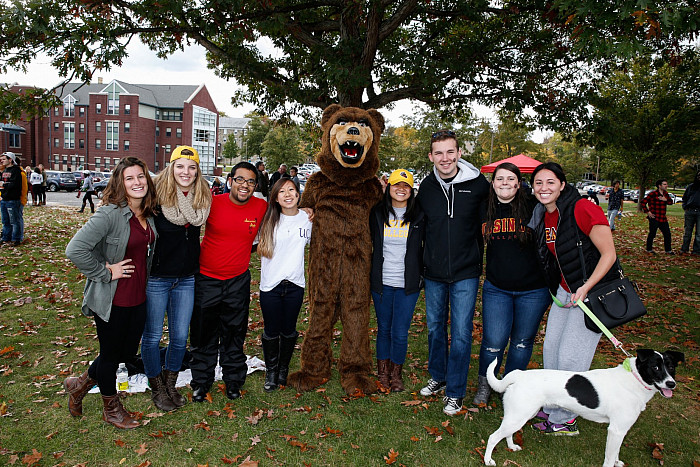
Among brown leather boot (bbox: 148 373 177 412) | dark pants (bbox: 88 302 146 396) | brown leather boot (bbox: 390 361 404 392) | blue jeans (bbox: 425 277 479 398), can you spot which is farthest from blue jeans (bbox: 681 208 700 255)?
dark pants (bbox: 88 302 146 396)

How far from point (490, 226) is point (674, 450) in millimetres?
2325

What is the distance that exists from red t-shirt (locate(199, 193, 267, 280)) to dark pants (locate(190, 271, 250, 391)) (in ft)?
0.31

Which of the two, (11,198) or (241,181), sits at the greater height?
(241,181)

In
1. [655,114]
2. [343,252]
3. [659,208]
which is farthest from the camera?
[655,114]

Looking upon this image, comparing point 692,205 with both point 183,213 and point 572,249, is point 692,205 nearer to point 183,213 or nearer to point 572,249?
point 572,249

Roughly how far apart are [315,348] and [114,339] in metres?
1.79

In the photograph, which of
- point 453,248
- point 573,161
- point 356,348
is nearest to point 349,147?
point 453,248

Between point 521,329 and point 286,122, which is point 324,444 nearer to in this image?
point 521,329

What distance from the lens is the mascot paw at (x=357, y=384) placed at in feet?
13.7

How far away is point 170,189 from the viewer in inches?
139

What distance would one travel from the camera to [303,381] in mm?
4246

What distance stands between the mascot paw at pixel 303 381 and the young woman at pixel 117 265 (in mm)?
1423

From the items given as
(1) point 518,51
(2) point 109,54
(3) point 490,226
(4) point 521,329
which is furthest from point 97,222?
(1) point 518,51

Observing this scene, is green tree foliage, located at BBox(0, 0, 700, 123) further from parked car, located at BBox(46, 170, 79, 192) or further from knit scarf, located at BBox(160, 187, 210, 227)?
parked car, located at BBox(46, 170, 79, 192)
